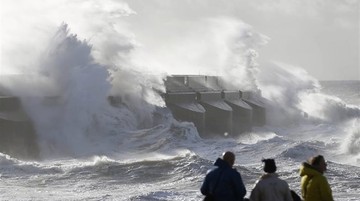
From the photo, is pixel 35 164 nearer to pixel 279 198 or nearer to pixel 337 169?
pixel 337 169

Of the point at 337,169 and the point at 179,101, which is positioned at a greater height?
the point at 179,101

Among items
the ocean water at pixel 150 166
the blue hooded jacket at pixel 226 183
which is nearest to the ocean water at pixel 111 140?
the ocean water at pixel 150 166

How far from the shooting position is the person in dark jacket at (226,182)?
573cm

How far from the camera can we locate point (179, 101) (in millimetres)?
25781

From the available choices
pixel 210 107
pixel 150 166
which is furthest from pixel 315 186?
pixel 210 107

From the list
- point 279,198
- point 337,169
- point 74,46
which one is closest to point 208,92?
point 74,46

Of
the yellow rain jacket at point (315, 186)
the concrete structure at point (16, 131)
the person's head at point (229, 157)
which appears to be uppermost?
the concrete structure at point (16, 131)

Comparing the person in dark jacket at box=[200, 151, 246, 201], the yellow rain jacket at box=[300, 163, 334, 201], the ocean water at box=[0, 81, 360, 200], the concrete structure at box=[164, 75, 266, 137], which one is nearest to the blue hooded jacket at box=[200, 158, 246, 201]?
the person in dark jacket at box=[200, 151, 246, 201]

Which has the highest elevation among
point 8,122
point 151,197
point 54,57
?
point 54,57

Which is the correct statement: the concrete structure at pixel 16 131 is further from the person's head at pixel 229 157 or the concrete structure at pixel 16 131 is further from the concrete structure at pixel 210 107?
the person's head at pixel 229 157

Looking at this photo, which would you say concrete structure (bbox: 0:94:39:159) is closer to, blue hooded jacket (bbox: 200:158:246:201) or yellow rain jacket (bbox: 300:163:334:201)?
blue hooded jacket (bbox: 200:158:246:201)

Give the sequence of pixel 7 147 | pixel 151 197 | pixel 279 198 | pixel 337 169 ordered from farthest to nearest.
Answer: pixel 7 147 → pixel 337 169 → pixel 151 197 → pixel 279 198

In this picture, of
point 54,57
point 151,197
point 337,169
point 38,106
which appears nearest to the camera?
point 151,197

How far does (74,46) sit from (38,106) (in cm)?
325
